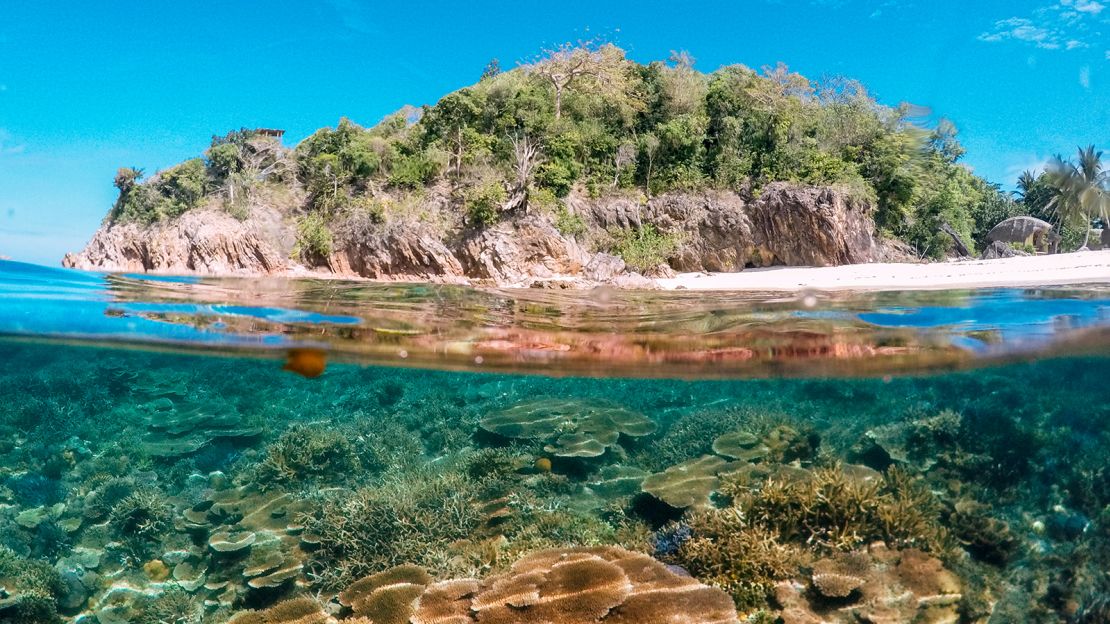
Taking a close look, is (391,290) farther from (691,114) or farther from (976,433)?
(691,114)

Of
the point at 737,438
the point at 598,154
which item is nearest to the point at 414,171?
the point at 598,154

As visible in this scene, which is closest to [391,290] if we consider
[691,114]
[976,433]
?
[976,433]

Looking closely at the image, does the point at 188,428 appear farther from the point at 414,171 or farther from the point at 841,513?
the point at 841,513

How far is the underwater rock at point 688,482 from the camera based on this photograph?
848 centimetres

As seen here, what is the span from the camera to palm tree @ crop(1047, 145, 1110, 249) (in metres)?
30.0

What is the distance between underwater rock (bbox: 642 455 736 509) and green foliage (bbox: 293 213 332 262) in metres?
14.2

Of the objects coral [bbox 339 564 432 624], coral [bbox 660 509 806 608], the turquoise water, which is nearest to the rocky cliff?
the turquoise water

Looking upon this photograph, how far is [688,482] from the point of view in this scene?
8914 millimetres

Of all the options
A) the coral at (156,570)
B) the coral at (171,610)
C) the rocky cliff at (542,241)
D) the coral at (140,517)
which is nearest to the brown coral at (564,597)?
the coral at (171,610)

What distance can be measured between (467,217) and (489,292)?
338 inches

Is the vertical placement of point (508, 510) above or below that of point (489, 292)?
below

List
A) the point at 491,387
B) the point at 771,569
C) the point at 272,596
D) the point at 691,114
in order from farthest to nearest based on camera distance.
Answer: the point at 691,114, the point at 491,387, the point at 272,596, the point at 771,569

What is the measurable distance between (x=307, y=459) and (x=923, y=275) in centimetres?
1377

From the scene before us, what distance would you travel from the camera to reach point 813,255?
19.2 metres
